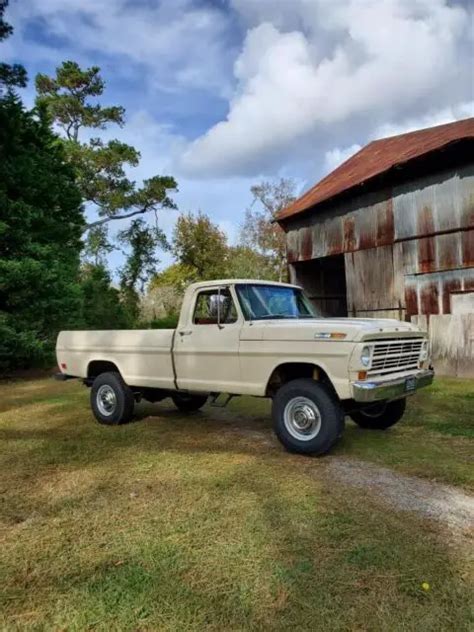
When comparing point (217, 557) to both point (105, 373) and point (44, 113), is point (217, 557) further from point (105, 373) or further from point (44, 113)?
point (44, 113)

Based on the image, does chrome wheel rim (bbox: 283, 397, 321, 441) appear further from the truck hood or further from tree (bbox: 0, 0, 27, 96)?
tree (bbox: 0, 0, 27, 96)

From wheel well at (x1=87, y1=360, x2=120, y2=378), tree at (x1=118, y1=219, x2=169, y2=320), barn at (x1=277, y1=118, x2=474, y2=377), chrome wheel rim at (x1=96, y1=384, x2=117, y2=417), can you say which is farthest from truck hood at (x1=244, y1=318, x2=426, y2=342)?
tree at (x1=118, y1=219, x2=169, y2=320)

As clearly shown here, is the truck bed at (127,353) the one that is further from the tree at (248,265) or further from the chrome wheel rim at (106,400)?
the tree at (248,265)

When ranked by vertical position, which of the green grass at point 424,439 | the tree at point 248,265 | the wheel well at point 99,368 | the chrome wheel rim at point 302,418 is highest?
the tree at point 248,265

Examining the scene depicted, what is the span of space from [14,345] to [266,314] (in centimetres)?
946

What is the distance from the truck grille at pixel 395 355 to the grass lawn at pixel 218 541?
1.04m

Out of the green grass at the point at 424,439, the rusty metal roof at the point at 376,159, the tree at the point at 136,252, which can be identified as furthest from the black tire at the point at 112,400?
the tree at the point at 136,252

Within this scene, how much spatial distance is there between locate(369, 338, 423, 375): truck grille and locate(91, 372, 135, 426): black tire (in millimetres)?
3806

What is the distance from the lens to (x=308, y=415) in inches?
220

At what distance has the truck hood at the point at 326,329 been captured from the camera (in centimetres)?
529

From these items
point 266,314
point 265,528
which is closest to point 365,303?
point 266,314

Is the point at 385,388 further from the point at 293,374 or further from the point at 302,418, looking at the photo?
the point at 293,374

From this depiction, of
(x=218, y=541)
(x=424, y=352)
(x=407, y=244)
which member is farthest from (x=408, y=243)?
(x=218, y=541)

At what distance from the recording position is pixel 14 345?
524 inches
